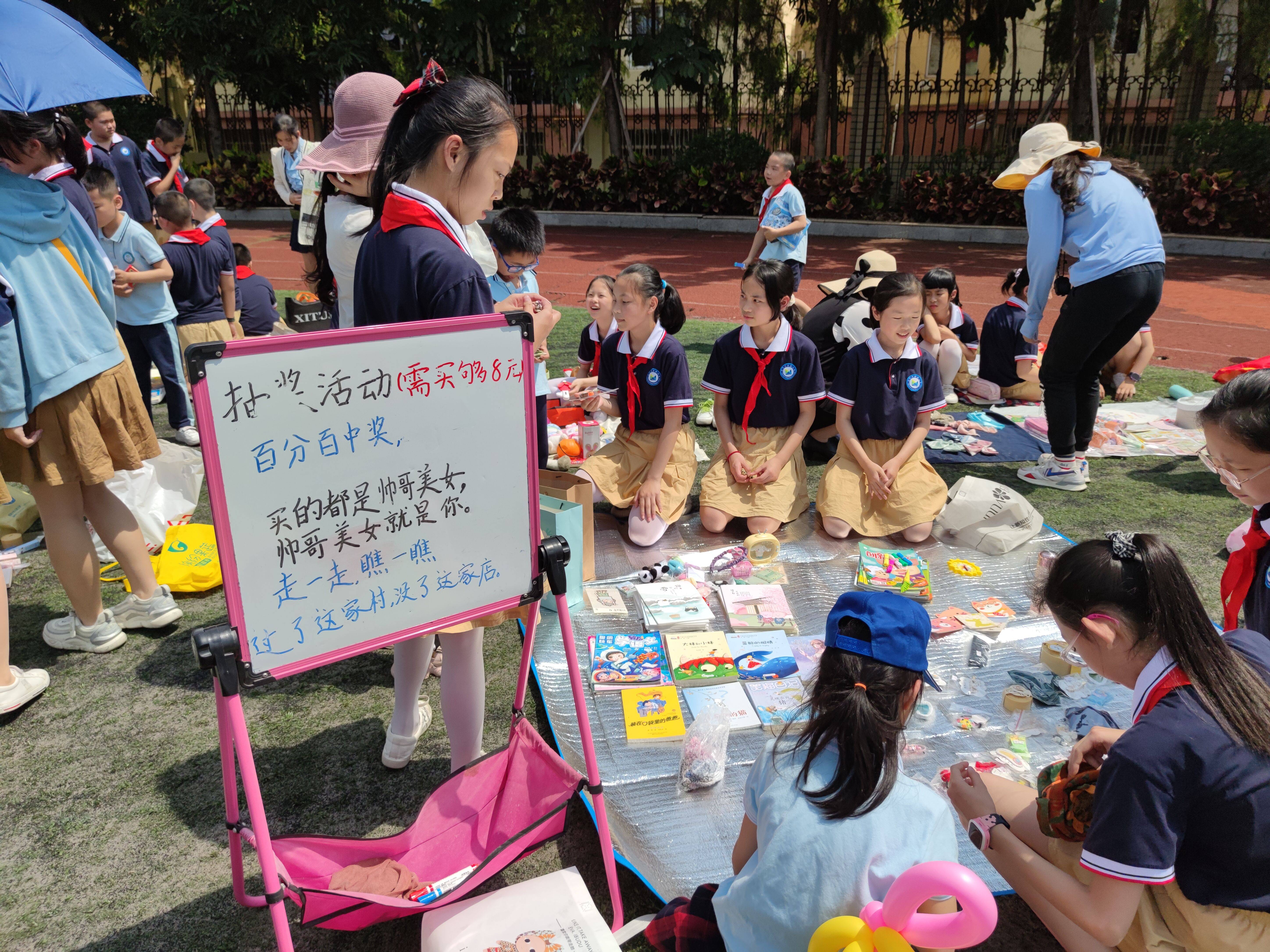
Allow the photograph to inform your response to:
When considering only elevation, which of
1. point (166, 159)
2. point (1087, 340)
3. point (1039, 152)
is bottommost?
point (1087, 340)

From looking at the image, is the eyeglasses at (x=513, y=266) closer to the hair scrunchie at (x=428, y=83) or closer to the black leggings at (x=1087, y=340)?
the hair scrunchie at (x=428, y=83)

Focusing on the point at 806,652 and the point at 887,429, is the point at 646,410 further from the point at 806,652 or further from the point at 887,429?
the point at 806,652

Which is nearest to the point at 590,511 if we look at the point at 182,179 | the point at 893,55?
the point at 182,179

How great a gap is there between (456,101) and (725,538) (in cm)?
250

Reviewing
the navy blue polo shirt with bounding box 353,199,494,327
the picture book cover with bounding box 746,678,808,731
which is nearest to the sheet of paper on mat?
the picture book cover with bounding box 746,678,808,731

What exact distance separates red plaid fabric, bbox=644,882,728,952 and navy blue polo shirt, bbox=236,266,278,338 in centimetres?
520

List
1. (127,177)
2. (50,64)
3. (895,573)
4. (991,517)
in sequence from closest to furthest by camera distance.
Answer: (50,64)
(895,573)
(991,517)
(127,177)

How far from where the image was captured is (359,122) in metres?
2.45

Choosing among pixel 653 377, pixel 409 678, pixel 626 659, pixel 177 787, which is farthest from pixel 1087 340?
pixel 177 787

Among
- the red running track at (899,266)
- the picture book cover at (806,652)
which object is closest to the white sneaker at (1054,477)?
the picture book cover at (806,652)

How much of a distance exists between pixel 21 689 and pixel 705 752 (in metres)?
2.18

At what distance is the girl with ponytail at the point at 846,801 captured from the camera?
1.42 metres

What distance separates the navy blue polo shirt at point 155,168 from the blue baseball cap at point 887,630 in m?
9.17

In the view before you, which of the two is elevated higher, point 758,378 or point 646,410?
point 758,378
